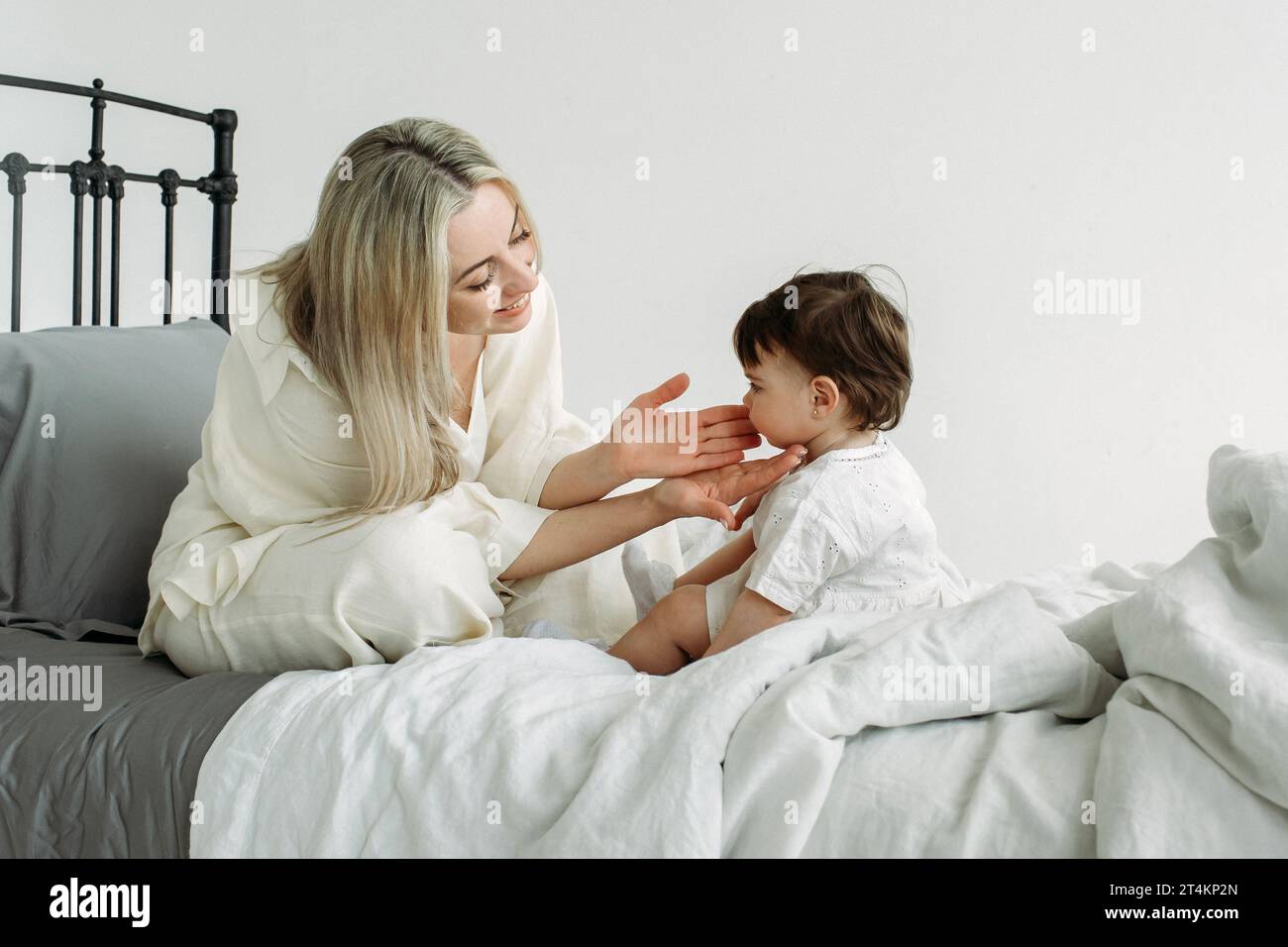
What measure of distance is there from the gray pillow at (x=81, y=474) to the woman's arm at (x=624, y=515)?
53cm

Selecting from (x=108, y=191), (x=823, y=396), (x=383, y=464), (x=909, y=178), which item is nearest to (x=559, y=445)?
(x=383, y=464)

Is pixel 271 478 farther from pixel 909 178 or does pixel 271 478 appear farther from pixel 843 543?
pixel 909 178

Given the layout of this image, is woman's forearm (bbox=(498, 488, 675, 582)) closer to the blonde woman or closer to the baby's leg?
the blonde woman

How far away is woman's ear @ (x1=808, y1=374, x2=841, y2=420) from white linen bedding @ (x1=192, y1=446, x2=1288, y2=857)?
12.2 inches

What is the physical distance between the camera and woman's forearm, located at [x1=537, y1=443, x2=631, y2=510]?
1624 mm

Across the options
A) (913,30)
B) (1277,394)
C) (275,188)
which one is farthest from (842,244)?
(275,188)

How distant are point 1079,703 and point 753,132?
218 centimetres

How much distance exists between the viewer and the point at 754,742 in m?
1.01

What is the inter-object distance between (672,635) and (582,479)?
312 millimetres

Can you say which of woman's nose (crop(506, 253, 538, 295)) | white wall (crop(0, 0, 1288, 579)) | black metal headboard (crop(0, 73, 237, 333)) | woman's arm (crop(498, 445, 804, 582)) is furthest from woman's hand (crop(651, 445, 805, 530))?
white wall (crop(0, 0, 1288, 579))

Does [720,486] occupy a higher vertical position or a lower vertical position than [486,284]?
lower

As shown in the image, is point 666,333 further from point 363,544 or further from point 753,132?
point 363,544

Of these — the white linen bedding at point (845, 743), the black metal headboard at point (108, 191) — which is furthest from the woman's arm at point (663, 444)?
the black metal headboard at point (108, 191)
